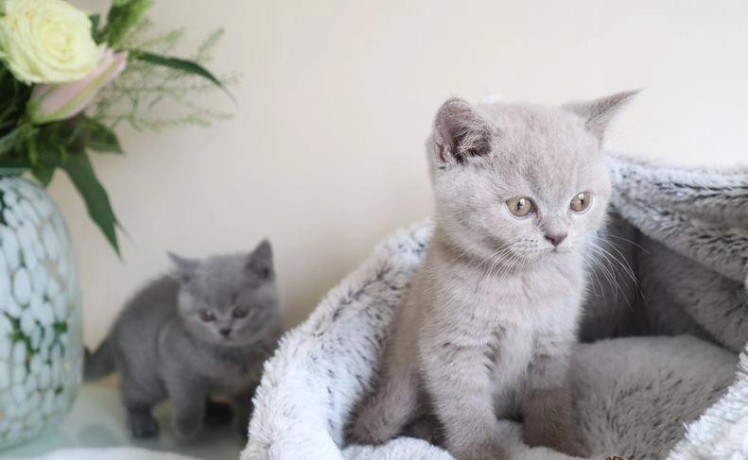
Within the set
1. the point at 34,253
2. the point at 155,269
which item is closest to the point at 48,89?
the point at 34,253

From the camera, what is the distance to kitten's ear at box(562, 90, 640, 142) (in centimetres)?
73

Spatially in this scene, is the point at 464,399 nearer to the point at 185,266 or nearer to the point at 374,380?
the point at 374,380

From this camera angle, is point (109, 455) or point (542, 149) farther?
point (109, 455)

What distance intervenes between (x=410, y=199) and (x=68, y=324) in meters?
0.61

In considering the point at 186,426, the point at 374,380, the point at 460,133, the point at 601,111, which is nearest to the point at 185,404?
the point at 186,426

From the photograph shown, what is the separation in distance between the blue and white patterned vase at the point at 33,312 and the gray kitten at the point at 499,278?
0.52 meters

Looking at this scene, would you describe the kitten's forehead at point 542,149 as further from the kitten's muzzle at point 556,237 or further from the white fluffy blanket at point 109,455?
the white fluffy blanket at point 109,455

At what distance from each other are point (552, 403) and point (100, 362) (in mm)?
852

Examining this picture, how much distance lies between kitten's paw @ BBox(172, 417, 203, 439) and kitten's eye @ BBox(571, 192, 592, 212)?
29.0 inches

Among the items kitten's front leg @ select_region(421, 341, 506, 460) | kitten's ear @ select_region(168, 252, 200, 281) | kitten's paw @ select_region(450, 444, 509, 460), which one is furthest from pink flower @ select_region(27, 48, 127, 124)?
kitten's paw @ select_region(450, 444, 509, 460)

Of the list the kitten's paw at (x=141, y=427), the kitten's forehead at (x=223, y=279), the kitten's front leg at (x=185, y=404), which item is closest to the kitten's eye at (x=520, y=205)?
the kitten's forehead at (x=223, y=279)

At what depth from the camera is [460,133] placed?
70 centimetres

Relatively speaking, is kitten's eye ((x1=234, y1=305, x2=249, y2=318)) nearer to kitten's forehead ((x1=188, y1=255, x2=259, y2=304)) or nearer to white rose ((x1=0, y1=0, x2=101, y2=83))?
kitten's forehead ((x1=188, y1=255, x2=259, y2=304))

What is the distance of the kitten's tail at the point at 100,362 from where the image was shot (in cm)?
120
